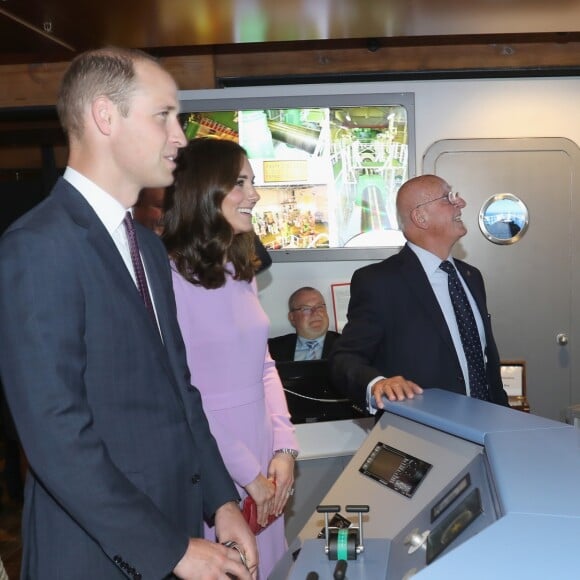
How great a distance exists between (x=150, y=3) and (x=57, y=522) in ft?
8.57

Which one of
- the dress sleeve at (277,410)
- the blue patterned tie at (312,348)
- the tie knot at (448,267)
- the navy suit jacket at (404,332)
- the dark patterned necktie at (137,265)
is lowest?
the blue patterned tie at (312,348)

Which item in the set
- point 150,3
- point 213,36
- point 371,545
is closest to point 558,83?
point 213,36

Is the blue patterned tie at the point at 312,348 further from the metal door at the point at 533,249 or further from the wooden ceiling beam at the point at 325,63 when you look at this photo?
the wooden ceiling beam at the point at 325,63

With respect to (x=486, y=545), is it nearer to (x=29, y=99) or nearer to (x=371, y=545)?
(x=371, y=545)

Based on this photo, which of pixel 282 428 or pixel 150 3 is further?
pixel 150 3

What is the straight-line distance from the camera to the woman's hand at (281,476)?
84.7 inches

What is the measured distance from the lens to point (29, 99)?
15.3 ft

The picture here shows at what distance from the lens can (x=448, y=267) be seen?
9.11ft

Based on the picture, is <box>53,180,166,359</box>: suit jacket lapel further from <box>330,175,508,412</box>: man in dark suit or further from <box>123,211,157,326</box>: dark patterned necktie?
<box>330,175,508,412</box>: man in dark suit

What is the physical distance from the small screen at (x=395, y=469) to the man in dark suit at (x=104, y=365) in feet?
1.00

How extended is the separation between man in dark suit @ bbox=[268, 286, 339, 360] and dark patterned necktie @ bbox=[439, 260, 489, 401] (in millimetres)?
1647

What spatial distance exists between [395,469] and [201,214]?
2.96 feet

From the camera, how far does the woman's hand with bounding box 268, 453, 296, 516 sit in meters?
2.15

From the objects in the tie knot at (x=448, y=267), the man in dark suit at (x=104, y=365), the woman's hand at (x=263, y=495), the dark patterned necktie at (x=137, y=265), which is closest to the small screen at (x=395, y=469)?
the man in dark suit at (x=104, y=365)
